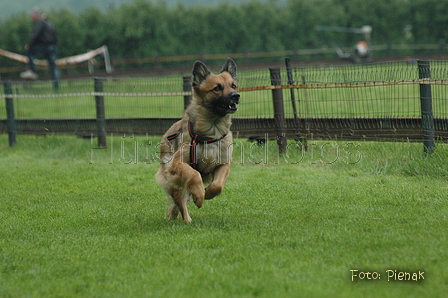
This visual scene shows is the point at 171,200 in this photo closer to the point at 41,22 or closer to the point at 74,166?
the point at 74,166

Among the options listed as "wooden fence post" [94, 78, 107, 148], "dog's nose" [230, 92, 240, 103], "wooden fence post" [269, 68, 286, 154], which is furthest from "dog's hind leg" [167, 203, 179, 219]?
"wooden fence post" [94, 78, 107, 148]

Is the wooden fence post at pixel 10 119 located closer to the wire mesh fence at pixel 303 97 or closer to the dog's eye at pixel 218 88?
the wire mesh fence at pixel 303 97

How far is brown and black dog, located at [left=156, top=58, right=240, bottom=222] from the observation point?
6.63 m

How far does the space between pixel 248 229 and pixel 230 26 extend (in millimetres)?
32672

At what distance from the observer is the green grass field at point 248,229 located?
15.0ft

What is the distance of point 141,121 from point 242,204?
5.63m

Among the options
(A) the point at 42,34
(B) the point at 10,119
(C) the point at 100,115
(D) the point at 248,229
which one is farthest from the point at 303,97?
(A) the point at 42,34

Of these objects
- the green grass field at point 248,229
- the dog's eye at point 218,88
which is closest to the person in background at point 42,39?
the green grass field at point 248,229

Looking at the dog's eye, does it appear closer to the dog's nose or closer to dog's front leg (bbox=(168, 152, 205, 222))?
the dog's nose

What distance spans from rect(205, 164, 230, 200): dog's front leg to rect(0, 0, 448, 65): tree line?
29.4m

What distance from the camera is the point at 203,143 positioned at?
6.76m

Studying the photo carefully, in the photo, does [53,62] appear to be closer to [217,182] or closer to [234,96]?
[234,96]

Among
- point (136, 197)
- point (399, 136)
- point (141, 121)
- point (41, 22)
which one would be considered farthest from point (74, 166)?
point (41, 22)

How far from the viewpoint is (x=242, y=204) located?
7.67 meters
